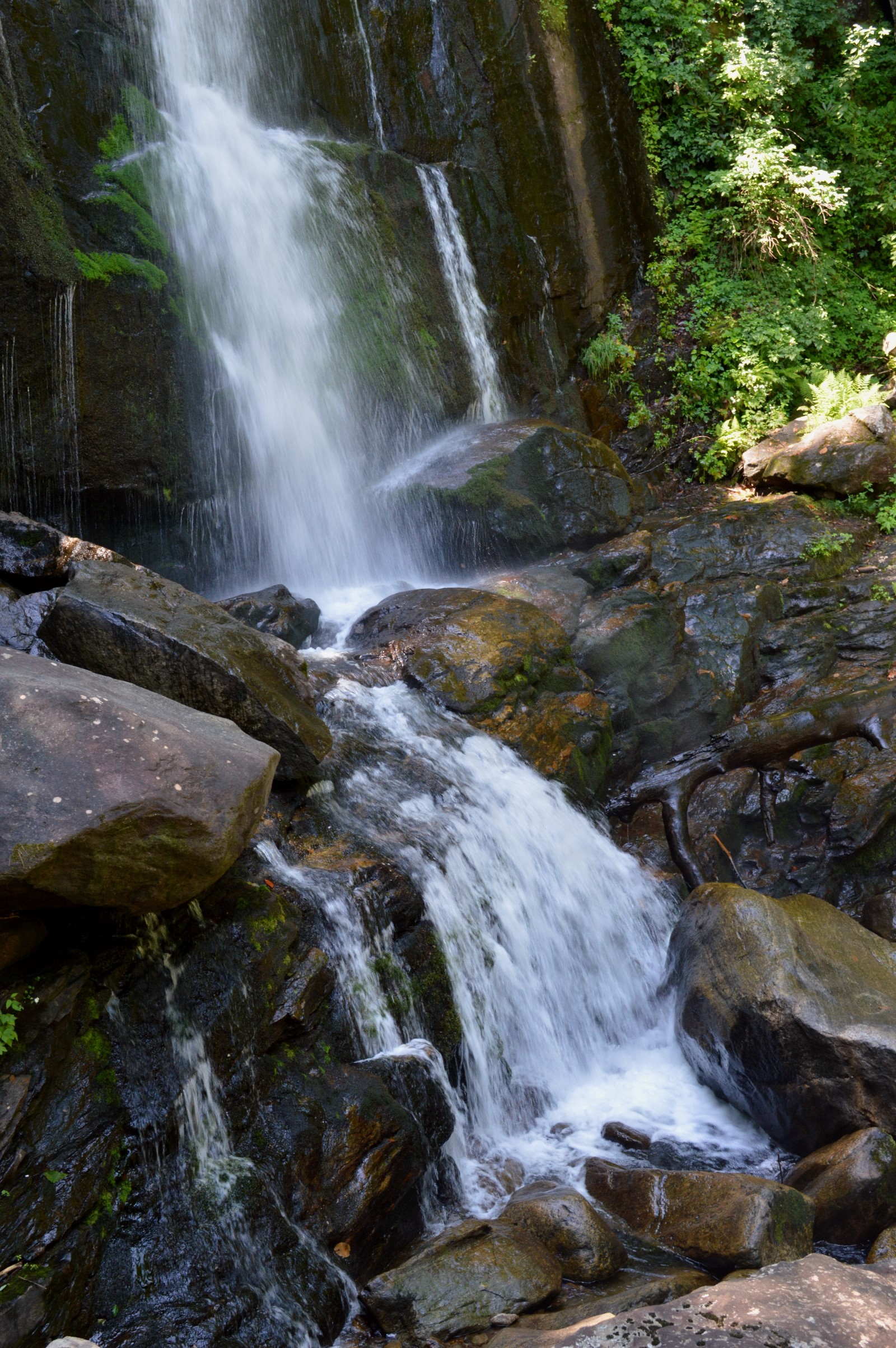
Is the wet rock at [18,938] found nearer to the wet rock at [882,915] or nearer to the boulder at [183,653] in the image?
the boulder at [183,653]

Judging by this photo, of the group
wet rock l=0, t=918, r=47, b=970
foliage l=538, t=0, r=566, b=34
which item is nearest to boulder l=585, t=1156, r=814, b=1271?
wet rock l=0, t=918, r=47, b=970

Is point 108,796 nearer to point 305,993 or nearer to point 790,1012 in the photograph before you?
point 305,993

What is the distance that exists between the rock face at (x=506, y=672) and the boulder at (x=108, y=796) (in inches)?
127

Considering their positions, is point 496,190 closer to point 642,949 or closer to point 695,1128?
point 642,949

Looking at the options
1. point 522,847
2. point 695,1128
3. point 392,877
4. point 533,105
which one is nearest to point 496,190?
point 533,105

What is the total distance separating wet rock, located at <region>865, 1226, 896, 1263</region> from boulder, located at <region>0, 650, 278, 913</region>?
3.03 metres

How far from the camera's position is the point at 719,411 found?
41.4ft

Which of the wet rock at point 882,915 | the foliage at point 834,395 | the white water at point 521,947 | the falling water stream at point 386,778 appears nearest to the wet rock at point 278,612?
the falling water stream at point 386,778

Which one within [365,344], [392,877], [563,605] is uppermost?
[365,344]

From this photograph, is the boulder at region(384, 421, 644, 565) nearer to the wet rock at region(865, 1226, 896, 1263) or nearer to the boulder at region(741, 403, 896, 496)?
the boulder at region(741, 403, 896, 496)

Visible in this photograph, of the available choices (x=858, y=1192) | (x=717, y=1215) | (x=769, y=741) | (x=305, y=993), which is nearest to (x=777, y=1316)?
(x=717, y=1215)

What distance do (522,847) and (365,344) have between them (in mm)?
6829

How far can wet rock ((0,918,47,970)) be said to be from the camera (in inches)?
126

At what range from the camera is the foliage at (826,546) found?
9602 mm
